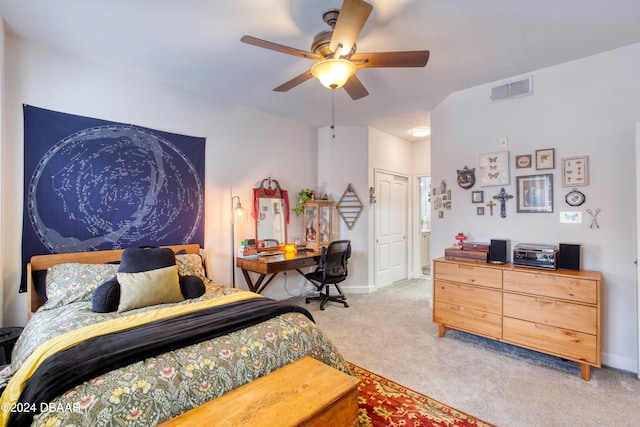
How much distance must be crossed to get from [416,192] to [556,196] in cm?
304

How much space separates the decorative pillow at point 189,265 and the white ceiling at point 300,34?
1.86 meters

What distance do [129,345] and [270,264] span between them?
6.70 feet

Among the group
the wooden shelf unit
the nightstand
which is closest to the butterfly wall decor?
the wooden shelf unit

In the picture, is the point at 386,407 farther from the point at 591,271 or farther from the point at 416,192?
the point at 416,192

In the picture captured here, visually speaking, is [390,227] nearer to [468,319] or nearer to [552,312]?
[468,319]

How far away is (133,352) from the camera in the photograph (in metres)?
1.42

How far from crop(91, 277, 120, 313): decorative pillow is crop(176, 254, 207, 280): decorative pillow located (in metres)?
0.61

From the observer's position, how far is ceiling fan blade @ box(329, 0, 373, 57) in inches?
60.2

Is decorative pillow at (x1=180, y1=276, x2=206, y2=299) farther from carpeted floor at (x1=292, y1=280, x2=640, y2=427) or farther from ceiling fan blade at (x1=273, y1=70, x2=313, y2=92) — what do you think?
ceiling fan blade at (x1=273, y1=70, x2=313, y2=92)

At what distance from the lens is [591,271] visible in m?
2.58

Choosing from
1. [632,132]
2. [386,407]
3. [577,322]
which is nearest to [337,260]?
[386,407]

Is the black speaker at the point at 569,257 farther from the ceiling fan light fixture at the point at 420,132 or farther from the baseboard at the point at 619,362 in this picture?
the ceiling fan light fixture at the point at 420,132

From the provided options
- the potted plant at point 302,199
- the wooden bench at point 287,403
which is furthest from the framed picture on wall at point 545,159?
the potted plant at point 302,199

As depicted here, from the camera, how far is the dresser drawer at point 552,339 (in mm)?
2307
